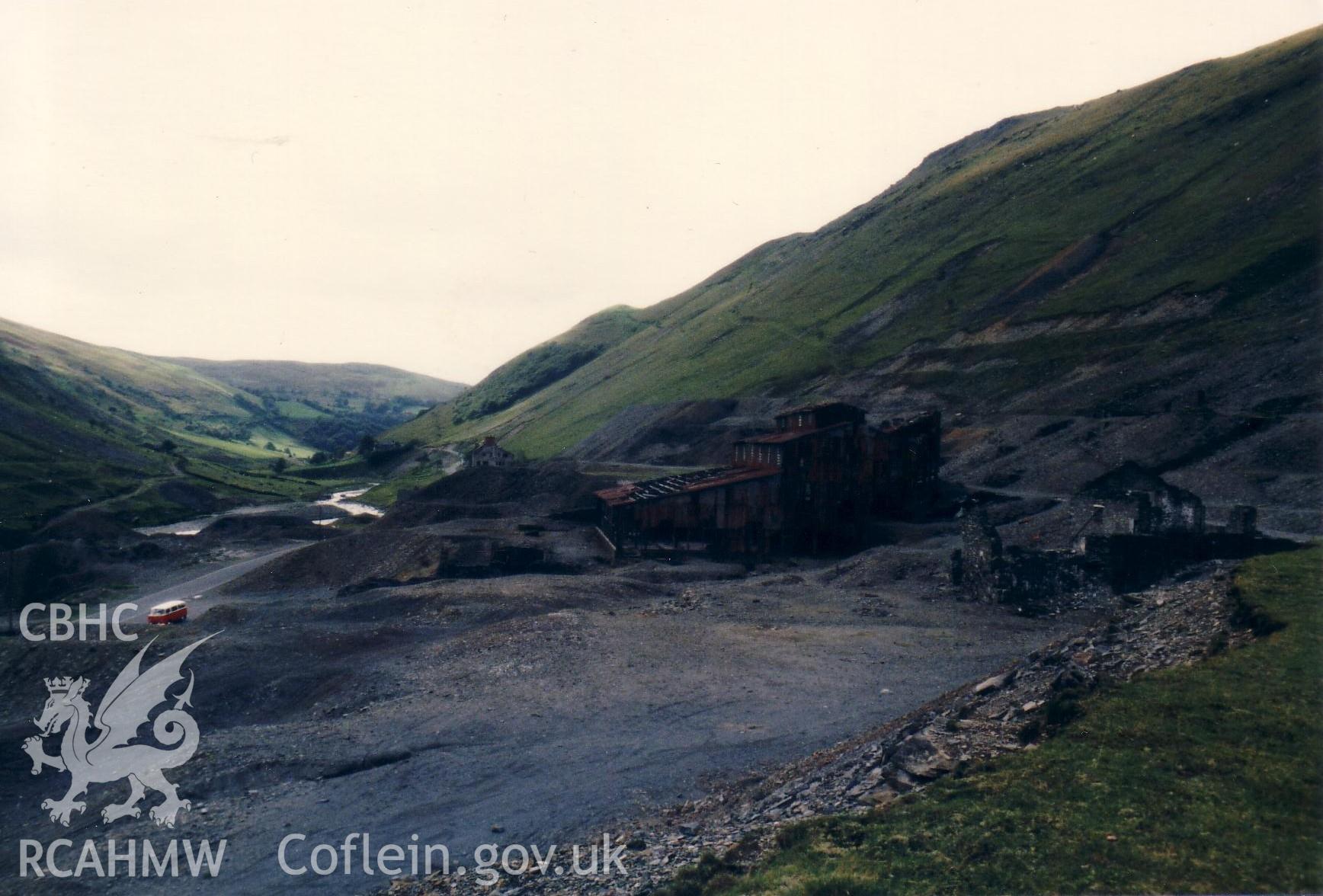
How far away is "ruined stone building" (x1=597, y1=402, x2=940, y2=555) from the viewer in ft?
178

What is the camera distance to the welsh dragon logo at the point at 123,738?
73.1ft

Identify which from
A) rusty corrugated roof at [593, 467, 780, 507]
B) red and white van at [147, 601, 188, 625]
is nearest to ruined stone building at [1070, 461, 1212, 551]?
rusty corrugated roof at [593, 467, 780, 507]

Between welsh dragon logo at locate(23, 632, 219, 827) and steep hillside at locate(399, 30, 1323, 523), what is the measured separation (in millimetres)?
56846

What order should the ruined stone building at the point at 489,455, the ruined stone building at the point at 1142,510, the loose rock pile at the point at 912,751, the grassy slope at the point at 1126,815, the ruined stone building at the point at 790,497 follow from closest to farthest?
the grassy slope at the point at 1126,815, the loose rock pile at the point at 912,751, the ruined stone building at the point at 1142,510, the ruined stone building at the point at 790,497, the ruined stone building at the point at 489,455

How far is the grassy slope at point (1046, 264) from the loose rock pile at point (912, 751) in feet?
196

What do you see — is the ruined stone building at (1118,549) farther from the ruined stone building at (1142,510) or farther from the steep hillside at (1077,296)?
the steep hillside at (1077,296)

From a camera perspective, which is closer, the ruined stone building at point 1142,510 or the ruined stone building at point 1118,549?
the ruined stone building at point 1118,549

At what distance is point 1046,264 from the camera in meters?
106

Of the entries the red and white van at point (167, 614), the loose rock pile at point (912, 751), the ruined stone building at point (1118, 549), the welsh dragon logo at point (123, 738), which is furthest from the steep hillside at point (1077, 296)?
the red and white van at point (167, 614)

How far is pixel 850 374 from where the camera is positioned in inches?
4158

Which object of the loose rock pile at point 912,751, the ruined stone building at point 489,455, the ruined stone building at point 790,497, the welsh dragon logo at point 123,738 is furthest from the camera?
the ruined stone building at point 489,455

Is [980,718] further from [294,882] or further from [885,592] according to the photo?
[885,592]

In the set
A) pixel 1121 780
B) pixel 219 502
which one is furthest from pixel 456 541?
pixel 219 502

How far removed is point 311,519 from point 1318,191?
4378 inches
